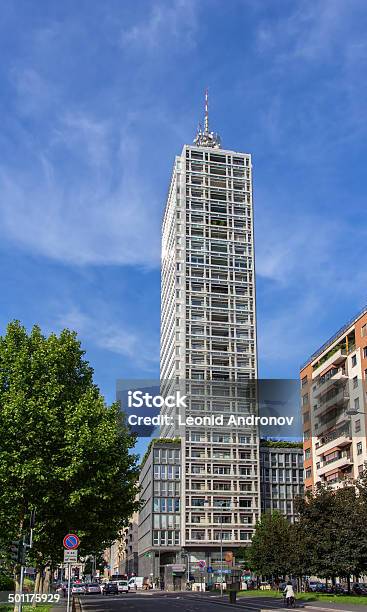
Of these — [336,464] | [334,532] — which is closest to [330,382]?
[336,464]

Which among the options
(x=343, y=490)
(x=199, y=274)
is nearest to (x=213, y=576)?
(x=199, y=274)

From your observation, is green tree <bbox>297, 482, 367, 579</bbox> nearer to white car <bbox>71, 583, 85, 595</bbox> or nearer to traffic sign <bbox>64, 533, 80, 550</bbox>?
traffic sign <bbox>64, 533, 80, 550</bbox>

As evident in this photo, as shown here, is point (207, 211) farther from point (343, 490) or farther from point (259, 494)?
point (343, 490)

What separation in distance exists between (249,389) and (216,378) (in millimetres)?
6141

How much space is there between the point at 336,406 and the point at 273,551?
20.7 meters

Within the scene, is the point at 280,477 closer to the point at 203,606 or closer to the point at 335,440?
the point at 335,440

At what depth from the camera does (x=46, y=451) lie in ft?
107

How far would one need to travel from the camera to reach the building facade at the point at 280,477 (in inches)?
5069

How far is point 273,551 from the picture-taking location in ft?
240

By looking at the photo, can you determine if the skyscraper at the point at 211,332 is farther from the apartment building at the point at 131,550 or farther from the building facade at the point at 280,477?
the apartment building at the point at 131,550

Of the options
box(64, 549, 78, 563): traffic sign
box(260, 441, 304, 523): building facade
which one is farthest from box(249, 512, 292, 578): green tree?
box(260, 441, 304, 523): building facade

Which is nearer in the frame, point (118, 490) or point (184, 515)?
point (118, 490)

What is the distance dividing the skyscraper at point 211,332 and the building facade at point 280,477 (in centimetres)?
943
